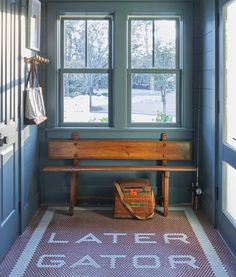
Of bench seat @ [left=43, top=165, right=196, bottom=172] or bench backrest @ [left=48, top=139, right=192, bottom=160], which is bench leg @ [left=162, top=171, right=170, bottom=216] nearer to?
bench seat @ [left=43, top=165, right=196, bottom=172]

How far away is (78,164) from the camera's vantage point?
5309mm

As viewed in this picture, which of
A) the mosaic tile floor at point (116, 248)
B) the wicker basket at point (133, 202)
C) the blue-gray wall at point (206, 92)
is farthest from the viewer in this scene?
the wicker basket at point (133, 202)

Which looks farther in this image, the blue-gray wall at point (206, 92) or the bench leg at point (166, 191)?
the bench leg at point (166, 191)

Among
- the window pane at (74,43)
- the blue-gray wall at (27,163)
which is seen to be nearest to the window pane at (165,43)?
the window pane at (74,43)

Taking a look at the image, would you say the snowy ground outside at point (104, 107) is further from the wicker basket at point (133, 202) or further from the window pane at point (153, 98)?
the wicker basket at point (133, 202)

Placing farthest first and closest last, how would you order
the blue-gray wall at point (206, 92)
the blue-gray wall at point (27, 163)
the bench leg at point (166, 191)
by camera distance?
the bench leg at point (166, 191) < the blue-gray wall at point (206, 92) < the blue-gray wall at point (27, 163)

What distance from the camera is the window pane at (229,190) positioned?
4.02 meters

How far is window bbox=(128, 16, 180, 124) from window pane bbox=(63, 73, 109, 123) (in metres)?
0.32

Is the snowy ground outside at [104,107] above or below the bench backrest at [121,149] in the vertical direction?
above

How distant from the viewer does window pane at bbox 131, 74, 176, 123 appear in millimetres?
5348

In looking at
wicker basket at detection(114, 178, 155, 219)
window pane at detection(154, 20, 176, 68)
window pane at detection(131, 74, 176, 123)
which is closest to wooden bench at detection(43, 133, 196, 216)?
window pane at detection(131, 74, 176, 123)

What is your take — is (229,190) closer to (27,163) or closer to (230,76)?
(230,76)

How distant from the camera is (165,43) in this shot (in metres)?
5.32

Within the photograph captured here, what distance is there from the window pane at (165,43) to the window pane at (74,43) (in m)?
0.83
